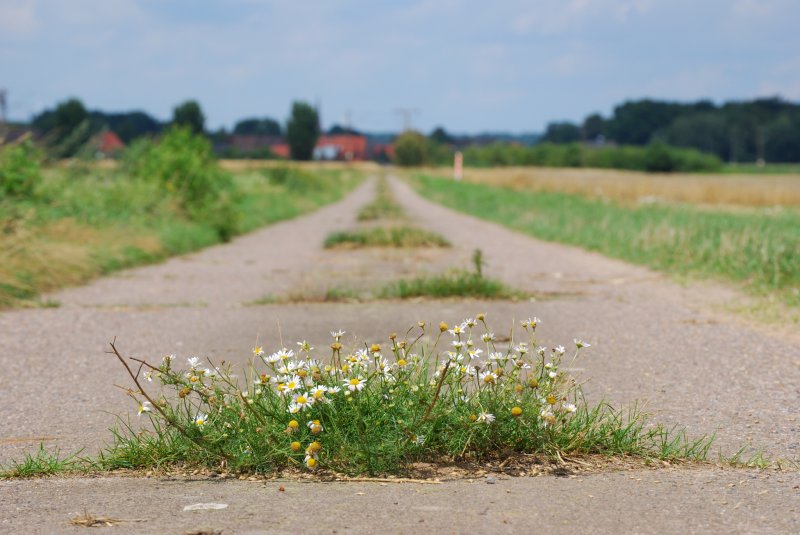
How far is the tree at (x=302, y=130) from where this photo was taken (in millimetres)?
104312

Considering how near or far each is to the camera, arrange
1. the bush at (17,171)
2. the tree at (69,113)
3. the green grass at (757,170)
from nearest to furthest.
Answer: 1. the bush at (17,171)
2. the tree at (69,113)
3. the green grass at (757,170)

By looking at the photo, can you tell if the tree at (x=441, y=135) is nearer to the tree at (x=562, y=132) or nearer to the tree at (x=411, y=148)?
the tree at (x=562, y=132)

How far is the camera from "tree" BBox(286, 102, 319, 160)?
342 ft

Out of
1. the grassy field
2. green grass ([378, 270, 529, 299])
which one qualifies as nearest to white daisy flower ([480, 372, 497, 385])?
green grass ([378, 270, 529, 299])

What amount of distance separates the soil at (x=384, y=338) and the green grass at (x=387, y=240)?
2.46 m

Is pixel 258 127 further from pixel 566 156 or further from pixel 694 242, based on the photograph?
pixel 694 242

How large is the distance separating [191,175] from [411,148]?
297ft

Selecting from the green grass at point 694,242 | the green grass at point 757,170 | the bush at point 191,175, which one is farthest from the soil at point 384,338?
the green grass at point 757,170

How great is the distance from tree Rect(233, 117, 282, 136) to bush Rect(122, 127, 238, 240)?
13218 cm

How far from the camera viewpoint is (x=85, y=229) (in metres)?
12.6

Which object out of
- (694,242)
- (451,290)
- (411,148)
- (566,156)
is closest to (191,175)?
(694,242)

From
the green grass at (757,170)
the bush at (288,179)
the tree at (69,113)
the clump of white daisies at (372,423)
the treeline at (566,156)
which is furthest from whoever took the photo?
the treeline at (566,156)

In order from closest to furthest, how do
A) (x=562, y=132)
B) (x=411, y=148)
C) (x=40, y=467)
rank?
(x=40, y=467), (x=411, y=148), (x=562, y=132)

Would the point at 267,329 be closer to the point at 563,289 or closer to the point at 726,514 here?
the point at 563,289
